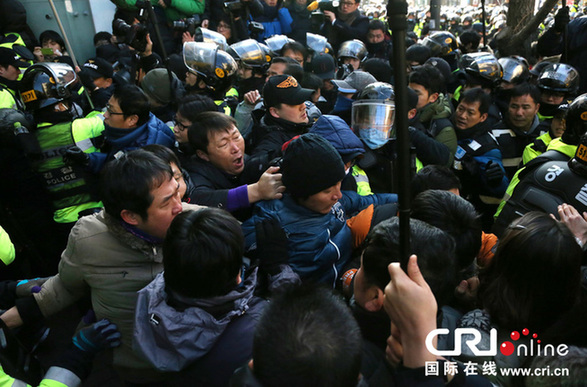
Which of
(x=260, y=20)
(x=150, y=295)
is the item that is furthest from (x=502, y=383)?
(x=260, y=20)

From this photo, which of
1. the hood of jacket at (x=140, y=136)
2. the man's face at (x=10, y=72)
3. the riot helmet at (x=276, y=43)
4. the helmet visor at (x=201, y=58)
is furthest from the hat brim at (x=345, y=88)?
the man's face at (x=10, y=72)

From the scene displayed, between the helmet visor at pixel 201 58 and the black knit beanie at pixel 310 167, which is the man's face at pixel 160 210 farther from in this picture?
the helmet visor at pixel 201 58

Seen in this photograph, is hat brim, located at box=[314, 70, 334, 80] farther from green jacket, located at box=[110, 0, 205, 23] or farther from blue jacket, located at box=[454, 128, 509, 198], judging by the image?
green jacket, located at box=[110, 0, 205, 23]

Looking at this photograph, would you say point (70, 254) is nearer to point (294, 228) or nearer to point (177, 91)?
point (294, 228)

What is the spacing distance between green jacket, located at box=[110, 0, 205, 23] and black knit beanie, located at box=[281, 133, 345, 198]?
18.5 ft

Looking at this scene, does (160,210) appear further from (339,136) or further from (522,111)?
(522,111)

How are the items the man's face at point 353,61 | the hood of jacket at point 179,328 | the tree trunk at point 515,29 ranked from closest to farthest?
the hood of jacket at point 179,328 → the tree trunk at point 515,29 → the man's face at point 353,61

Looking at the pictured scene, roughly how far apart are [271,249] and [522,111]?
3141mm

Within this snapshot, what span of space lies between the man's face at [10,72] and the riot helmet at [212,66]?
2022 millimetres

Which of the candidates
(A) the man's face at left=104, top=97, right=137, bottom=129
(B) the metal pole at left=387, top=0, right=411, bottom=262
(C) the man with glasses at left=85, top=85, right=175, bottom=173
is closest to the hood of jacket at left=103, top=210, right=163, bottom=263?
(B) the metal pole at left=387, top=0, right=411, bottom=262

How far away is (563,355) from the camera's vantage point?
1199 millimetres

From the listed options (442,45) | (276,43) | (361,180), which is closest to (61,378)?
(361,180)

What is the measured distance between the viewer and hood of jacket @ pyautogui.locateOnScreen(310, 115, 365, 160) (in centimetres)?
243

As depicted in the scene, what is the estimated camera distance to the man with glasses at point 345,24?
7.42m
